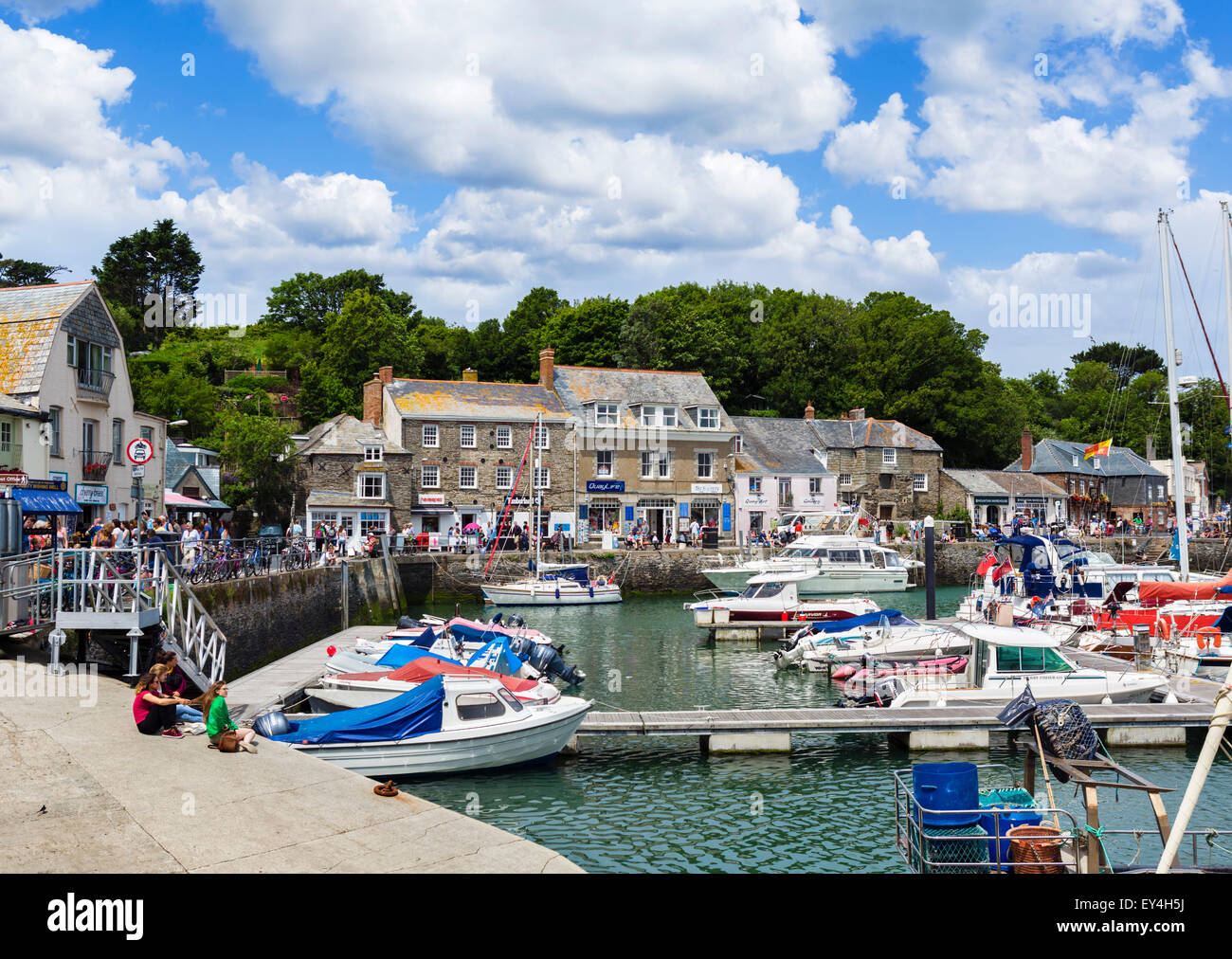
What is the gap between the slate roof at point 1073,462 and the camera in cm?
7925

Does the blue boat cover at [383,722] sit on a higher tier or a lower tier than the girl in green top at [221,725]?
lower

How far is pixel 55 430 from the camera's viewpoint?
30.5 meters

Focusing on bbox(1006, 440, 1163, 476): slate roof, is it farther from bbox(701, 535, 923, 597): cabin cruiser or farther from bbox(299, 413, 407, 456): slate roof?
bbox(299, 413, 407, 456): slate roof

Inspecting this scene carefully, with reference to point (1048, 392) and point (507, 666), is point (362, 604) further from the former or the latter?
point (1048, 392)

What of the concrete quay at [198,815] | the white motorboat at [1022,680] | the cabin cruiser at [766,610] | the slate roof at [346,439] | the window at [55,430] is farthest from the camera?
the slate roof at [346,439]

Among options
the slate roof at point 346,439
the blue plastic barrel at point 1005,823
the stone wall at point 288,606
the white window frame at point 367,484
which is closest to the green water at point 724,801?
the blue plastic barrel at point 1005,823

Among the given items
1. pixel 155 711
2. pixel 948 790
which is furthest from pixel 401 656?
pixel 948 790

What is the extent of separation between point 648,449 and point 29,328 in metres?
36.4

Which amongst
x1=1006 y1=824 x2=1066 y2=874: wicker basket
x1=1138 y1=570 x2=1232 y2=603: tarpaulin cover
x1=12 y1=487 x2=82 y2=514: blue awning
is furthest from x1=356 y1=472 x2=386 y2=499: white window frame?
x1=1006 y1=824 x2=1066 y2=874: wicker basket

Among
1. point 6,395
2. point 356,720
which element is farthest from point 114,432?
point 356,720

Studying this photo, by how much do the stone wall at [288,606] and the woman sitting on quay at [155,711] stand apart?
977cm

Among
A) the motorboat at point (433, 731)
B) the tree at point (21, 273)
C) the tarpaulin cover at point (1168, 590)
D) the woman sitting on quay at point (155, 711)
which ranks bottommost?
the motorboat at point (433, 731)

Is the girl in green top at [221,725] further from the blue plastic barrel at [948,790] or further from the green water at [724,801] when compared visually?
the blue plastic barrel at [948,790]

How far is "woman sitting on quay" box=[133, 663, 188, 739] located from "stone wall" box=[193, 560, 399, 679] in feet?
32.0
